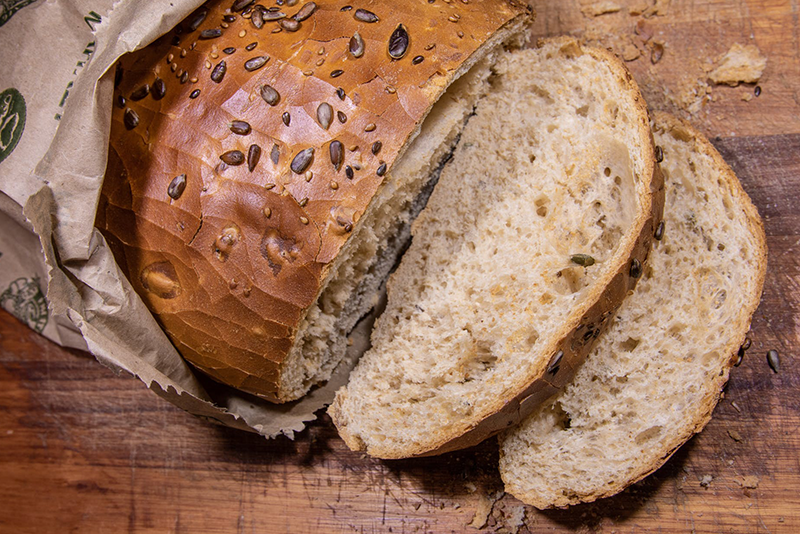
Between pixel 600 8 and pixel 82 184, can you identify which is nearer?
pixel 82 184

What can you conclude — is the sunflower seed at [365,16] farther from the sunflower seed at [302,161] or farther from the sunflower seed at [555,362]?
the sunflower seed at [555,362]

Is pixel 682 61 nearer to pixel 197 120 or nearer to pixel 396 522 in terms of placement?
pixel 197 120

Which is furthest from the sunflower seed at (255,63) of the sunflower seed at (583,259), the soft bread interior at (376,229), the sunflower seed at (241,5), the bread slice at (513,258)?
the sunflower seed at (583,259)

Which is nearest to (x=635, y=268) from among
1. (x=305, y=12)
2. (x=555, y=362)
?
(x=555, y=362)

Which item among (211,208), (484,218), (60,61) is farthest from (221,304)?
(60,61)

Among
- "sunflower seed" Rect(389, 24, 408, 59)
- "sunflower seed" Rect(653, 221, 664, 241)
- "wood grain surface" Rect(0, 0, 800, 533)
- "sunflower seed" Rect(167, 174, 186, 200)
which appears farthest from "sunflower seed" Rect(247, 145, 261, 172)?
"sunflower seed" Rect(653, 221, 664, 241)

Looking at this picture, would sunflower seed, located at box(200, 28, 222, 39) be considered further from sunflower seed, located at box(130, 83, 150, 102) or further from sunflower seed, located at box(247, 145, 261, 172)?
sunflower seed, located at box(247, 145, 261, 172)

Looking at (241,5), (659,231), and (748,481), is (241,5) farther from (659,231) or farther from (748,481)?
(748,481)
